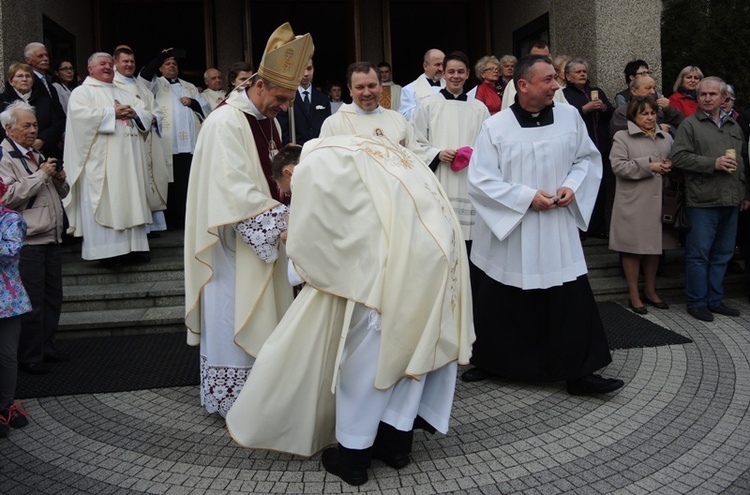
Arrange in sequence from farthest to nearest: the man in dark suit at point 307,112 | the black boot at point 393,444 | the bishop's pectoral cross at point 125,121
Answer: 1. the man in dark suit at point 307,112
2. the bishop's pectoral cross at point 125,121
3. the black boot at point 393,444

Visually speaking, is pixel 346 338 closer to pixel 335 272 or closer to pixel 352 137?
pixel 335 272

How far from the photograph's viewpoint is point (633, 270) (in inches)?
257

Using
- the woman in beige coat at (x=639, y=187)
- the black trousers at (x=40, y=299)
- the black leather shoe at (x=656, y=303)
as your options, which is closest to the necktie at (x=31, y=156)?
the black trousers at (x=40, y=299)

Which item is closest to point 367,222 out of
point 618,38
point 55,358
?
point 55,358

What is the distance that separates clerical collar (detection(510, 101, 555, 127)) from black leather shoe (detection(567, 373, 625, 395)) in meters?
1.63

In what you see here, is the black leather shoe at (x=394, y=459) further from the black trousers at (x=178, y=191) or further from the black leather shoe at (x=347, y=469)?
the black trousers at (x=178, y=191)

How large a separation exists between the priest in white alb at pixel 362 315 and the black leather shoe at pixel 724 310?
3936 millimetres

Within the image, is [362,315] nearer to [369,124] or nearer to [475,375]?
[475,375]

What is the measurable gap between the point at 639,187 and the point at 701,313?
123 cm

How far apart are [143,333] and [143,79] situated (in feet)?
10.9

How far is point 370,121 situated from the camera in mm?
5855

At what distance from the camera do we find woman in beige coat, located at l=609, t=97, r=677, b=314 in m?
6.41

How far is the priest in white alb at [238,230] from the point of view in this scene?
12.6 ft

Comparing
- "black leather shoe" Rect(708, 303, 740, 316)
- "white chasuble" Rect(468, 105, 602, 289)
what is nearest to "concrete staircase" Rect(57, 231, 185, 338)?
"white chasuble" Rect(468, 105, 602, 289)
